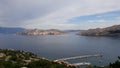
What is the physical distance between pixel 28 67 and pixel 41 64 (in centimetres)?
174

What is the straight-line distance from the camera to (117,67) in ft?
73.4

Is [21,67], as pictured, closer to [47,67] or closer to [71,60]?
[47,67]

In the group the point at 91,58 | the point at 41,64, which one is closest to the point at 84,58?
the point at 91,58

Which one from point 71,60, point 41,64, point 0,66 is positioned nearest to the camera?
point 0,66

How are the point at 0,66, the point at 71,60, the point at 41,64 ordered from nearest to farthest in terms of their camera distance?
1. the point at 0,66
2. the point at 41,64
3. the point at 71,60

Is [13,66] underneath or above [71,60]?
above

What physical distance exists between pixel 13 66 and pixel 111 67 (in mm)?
10493

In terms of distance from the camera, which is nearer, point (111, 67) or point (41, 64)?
point (111, 67)

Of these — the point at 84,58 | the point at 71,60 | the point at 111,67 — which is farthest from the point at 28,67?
the point at 84,58

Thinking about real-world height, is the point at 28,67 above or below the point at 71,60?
above

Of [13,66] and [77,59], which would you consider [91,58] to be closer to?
[77,59]

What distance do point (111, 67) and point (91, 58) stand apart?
9384 centimetres

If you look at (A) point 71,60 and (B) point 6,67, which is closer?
(B) point 6,67

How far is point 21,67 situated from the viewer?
73.4ft
